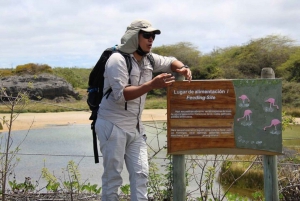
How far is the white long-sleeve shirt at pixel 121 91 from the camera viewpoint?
3391mm

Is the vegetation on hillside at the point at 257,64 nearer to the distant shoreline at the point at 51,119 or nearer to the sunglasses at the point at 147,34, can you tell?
the distant shoreline at the point at 51,119

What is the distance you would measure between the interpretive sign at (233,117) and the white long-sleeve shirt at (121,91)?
0.38m

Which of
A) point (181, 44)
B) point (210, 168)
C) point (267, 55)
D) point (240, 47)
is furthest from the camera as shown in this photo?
point (181, 44)

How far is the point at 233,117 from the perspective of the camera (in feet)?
12.4

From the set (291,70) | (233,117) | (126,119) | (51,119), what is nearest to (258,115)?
(233,117)

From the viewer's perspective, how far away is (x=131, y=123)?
3547mm

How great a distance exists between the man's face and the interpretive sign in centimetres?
46

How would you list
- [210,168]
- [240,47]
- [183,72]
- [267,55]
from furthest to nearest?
[240,47] → [267,55] → [210,168] → [183,72]

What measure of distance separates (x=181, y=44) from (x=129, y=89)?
53.5m

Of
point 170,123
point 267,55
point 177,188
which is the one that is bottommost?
point 177,188

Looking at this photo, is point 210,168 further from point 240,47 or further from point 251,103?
point 240,47

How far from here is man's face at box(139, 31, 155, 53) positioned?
3492 millimetres

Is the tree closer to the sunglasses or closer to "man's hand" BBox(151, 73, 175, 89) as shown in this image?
the sunglasses

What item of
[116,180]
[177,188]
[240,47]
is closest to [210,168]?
[177,188]
